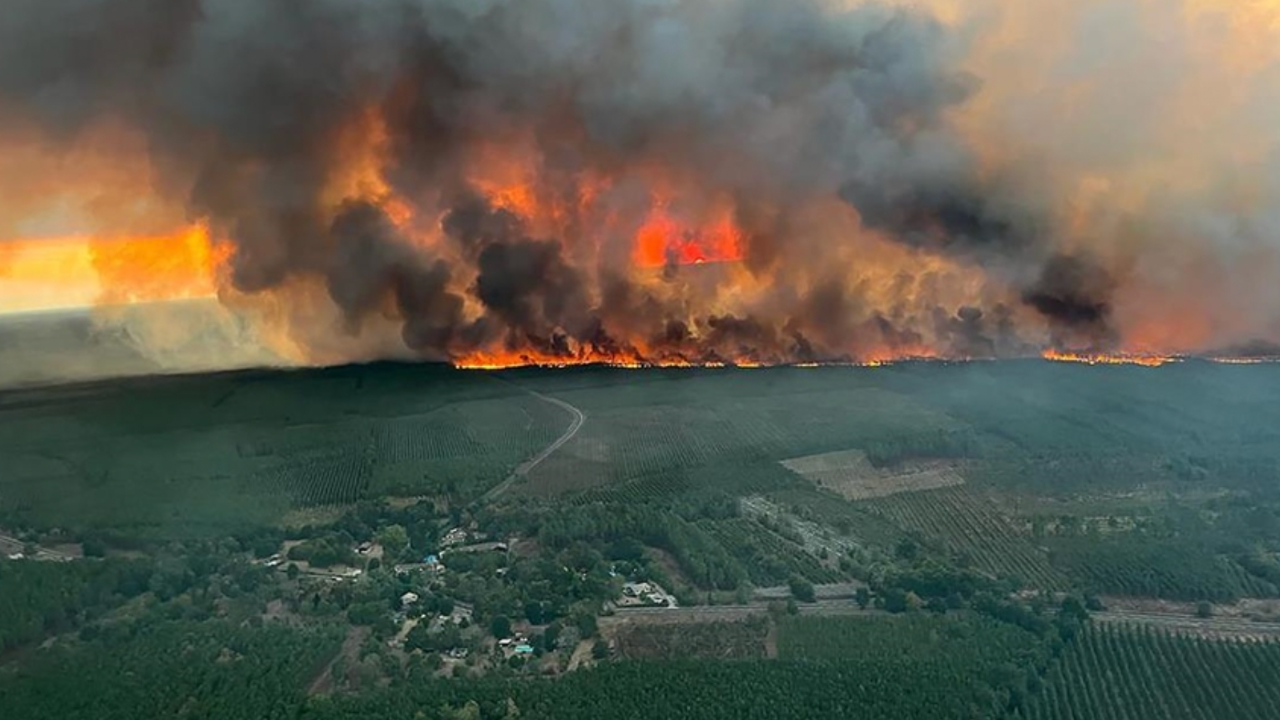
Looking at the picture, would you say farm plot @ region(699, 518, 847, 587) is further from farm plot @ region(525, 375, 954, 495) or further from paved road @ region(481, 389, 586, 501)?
paved road @ region(481, 389, 586, 501)

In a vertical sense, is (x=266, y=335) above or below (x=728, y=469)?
above

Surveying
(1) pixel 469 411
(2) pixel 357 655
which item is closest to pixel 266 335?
(1) pixel 469 411

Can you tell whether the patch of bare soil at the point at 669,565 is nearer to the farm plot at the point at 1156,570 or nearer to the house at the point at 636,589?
the house at the point at 636,589

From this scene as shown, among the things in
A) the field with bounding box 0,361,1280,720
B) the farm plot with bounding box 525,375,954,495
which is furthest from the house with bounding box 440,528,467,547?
the farm plot with bounding box 525,375,954,495

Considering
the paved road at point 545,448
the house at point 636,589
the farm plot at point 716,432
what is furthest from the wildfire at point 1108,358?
the house at point 636,589

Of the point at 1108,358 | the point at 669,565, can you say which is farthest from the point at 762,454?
the point at 1108,358

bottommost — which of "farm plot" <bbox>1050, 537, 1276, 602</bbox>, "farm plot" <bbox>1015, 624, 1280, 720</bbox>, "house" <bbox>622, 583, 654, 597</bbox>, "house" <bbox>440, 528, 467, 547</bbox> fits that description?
"farm plot" <bbox>1015, 624, 1280, 720</bbox>

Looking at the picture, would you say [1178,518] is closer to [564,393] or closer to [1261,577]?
[1261,577]
